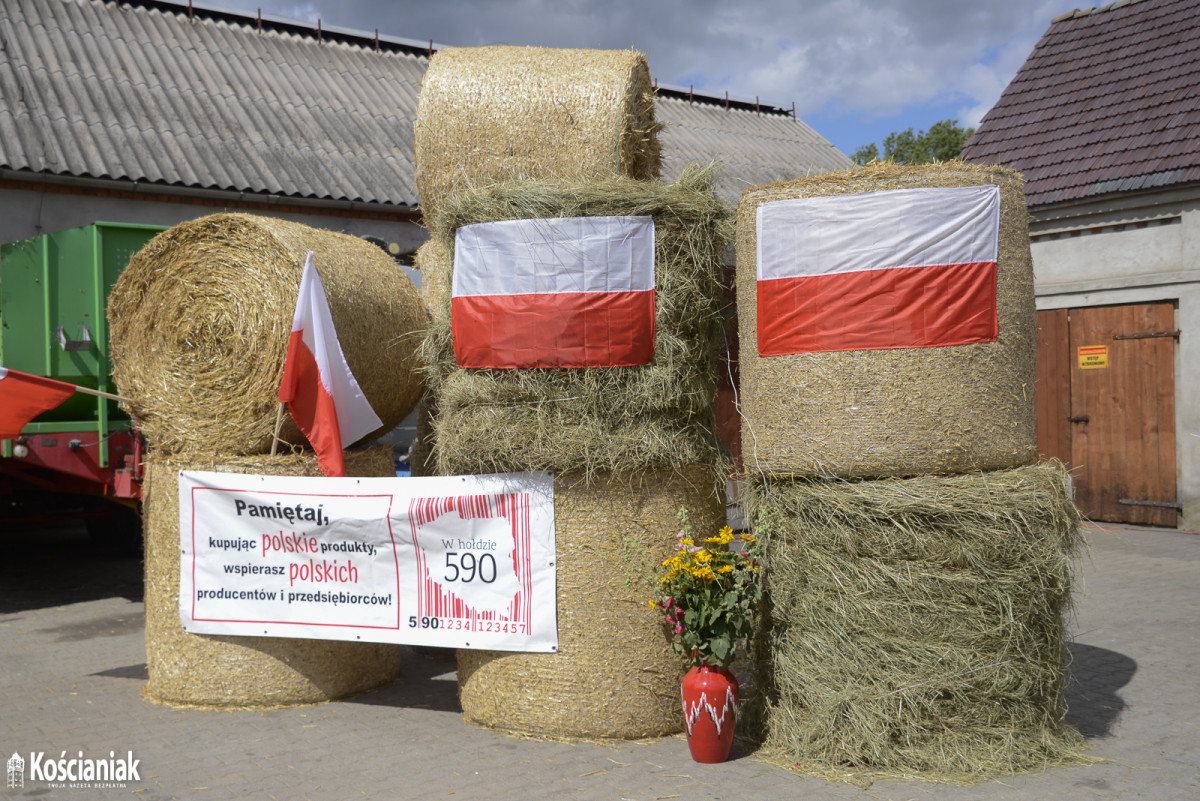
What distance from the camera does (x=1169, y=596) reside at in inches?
286

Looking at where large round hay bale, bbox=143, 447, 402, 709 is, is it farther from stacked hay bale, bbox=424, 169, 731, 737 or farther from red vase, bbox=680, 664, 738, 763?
red vase, bbox=680, 664, 738, 763

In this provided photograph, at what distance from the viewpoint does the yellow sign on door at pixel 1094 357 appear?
10727 millimetres

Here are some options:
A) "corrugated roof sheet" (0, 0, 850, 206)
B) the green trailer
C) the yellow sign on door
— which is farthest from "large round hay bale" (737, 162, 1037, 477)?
"corrugated roof sheet" (0, 0, 850, 206)

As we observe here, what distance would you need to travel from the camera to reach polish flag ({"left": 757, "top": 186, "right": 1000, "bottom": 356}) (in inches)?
160

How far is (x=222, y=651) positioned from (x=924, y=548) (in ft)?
11.7

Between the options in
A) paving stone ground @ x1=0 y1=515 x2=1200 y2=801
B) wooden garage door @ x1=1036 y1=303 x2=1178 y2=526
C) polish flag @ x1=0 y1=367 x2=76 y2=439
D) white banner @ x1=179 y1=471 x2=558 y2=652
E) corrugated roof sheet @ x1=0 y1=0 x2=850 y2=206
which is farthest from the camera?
corrugated roof sheet @ x1=0 y1=0 x2=850 y2=206

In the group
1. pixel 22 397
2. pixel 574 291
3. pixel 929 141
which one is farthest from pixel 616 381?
pixel 929 141

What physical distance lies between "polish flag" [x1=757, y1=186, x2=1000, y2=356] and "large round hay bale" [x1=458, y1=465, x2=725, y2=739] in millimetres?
1087

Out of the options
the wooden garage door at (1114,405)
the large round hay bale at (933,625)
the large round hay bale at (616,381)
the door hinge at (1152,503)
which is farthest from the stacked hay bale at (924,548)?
the door hinge at (1152,503)

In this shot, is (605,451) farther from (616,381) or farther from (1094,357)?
(1094,357)

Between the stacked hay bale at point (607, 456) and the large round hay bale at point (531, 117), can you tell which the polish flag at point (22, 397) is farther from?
the stacked hay bale at point (607, 456)

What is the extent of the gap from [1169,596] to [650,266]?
5.42m

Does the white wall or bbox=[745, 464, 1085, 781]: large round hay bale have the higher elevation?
the white wall

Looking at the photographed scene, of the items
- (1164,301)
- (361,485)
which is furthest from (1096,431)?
(361,485)
